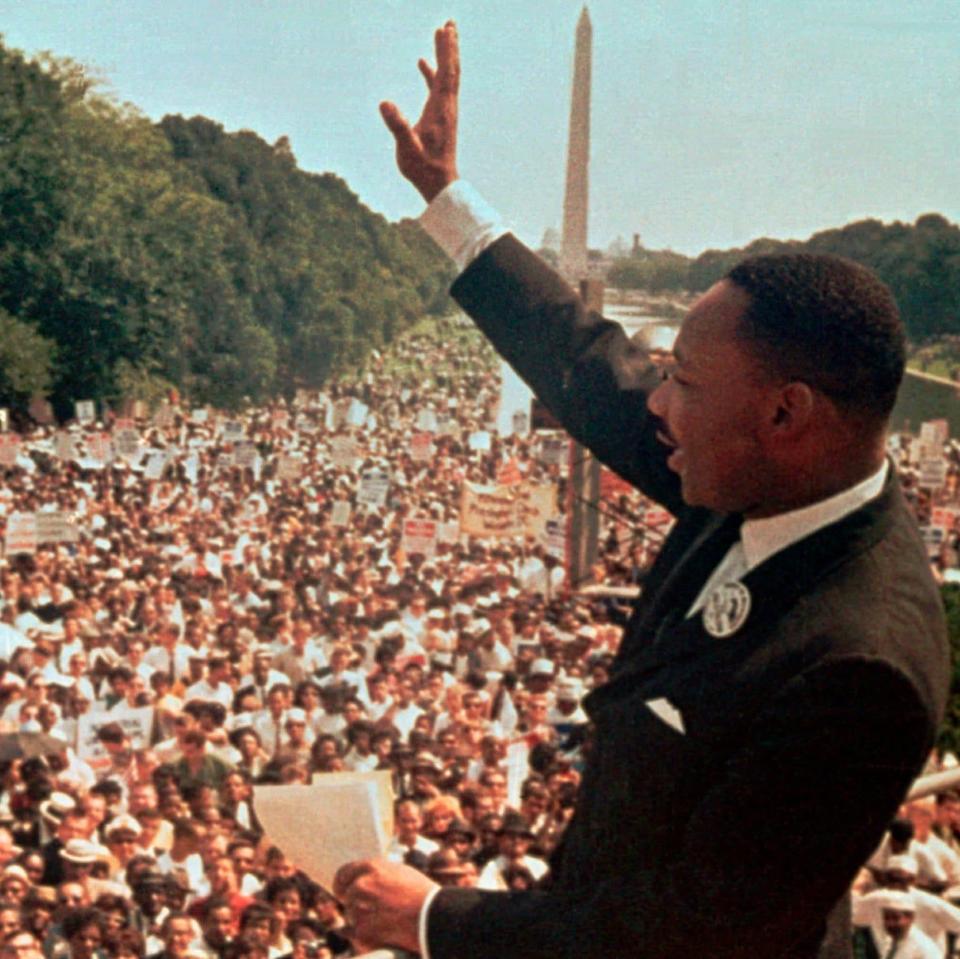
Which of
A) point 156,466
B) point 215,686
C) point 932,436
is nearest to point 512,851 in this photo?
point 215,686

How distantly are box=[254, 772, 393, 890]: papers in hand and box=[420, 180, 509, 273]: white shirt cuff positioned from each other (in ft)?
2.38

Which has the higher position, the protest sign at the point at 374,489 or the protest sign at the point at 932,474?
the protest sign at the point at 932,474

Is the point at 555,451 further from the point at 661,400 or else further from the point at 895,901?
the point at 661,400

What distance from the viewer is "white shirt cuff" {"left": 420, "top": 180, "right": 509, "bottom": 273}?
223 cm

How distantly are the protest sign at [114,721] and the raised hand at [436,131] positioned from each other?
327 inches

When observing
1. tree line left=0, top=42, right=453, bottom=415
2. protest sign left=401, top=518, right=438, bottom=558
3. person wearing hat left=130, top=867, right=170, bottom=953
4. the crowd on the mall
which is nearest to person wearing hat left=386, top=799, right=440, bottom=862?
the crowd on the mall

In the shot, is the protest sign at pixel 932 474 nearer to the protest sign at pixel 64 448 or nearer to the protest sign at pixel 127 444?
the protest sign at pixel 127 444

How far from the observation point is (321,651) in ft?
45.1

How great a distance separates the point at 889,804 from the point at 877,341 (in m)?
0.41

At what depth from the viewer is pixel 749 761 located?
1543mm

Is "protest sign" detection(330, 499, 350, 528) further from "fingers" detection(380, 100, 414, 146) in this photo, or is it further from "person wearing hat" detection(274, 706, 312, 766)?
"fingers" detection(380, 100, 414, 146)

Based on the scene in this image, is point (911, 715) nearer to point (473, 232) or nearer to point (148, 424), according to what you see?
point (473, 232)

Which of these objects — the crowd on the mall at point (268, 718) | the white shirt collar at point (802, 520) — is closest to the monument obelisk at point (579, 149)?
the crowd on the mall at point (268, 718)

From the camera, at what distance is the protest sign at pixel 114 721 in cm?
1034
